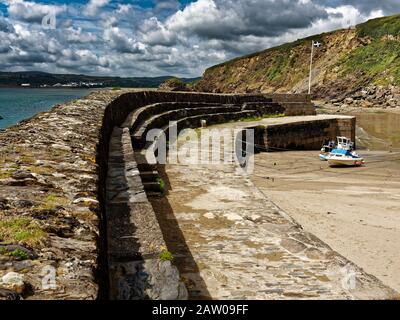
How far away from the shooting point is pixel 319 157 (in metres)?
18.5

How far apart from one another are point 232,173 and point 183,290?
565 cm

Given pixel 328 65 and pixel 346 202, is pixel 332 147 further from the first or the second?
pixel 328 65

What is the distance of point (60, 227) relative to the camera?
2365mm

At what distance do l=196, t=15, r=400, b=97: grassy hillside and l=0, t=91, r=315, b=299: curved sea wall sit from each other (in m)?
62.5

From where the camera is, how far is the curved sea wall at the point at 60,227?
1.82 m

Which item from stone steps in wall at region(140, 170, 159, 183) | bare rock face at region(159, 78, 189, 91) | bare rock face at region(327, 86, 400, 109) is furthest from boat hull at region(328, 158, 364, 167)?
bare rock face at region(327, 86, 400, 109)

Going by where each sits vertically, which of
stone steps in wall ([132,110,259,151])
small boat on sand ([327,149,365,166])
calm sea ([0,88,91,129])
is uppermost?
calm sea ([0,88,91,129])

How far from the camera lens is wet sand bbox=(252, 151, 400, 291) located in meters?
6.02

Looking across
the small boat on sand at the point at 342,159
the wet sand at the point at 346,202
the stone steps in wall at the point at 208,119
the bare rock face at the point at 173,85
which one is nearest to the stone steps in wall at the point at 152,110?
the stone steps in wall at the point at 208,119

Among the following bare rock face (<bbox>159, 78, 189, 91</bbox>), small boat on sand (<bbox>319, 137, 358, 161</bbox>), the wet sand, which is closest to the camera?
the wet sand

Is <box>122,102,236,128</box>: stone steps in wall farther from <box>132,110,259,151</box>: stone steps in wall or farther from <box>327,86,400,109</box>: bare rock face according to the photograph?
<box>327,86,400,109</box>: bare rock face

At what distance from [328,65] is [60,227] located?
8202 centimetres

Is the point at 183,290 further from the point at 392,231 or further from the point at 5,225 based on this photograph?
the point at 392,231

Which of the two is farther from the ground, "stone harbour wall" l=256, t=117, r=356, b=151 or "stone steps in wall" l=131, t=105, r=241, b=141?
"stone steps in wall" l=131, t=105, r=241, b=141
